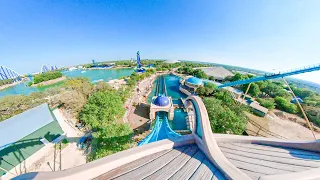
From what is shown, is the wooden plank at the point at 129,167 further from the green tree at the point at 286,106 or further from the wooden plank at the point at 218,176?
the green tree at the point at 286,106

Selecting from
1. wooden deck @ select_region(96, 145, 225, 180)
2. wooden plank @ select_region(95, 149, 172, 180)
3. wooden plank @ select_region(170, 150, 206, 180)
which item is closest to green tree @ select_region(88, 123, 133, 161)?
wooden plank @ select_region(95, 149, 172, 180)

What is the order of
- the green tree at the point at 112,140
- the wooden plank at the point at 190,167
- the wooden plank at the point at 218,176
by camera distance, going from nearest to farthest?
the wooden plank at the point at 218,176 < the wooden plank at the point at 190,167 < the green tree at the point at 112,140

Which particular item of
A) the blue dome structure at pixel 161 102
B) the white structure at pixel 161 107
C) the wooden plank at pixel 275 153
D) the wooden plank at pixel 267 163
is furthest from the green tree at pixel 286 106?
the wooden plank at pixel 267 163

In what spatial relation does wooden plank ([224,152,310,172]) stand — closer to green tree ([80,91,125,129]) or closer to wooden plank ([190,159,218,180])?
wooden plank ([190,159,218,180])

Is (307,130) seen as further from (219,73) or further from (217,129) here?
(219,73)

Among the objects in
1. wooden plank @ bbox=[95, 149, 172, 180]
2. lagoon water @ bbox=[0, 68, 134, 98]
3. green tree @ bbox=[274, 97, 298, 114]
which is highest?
wooden plank @ bbox=[95, 149, 172, 180]

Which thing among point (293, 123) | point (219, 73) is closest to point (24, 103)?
point (293, 123)

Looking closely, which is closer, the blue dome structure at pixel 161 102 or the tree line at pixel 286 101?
the blue dome structure at pixel 161 102
